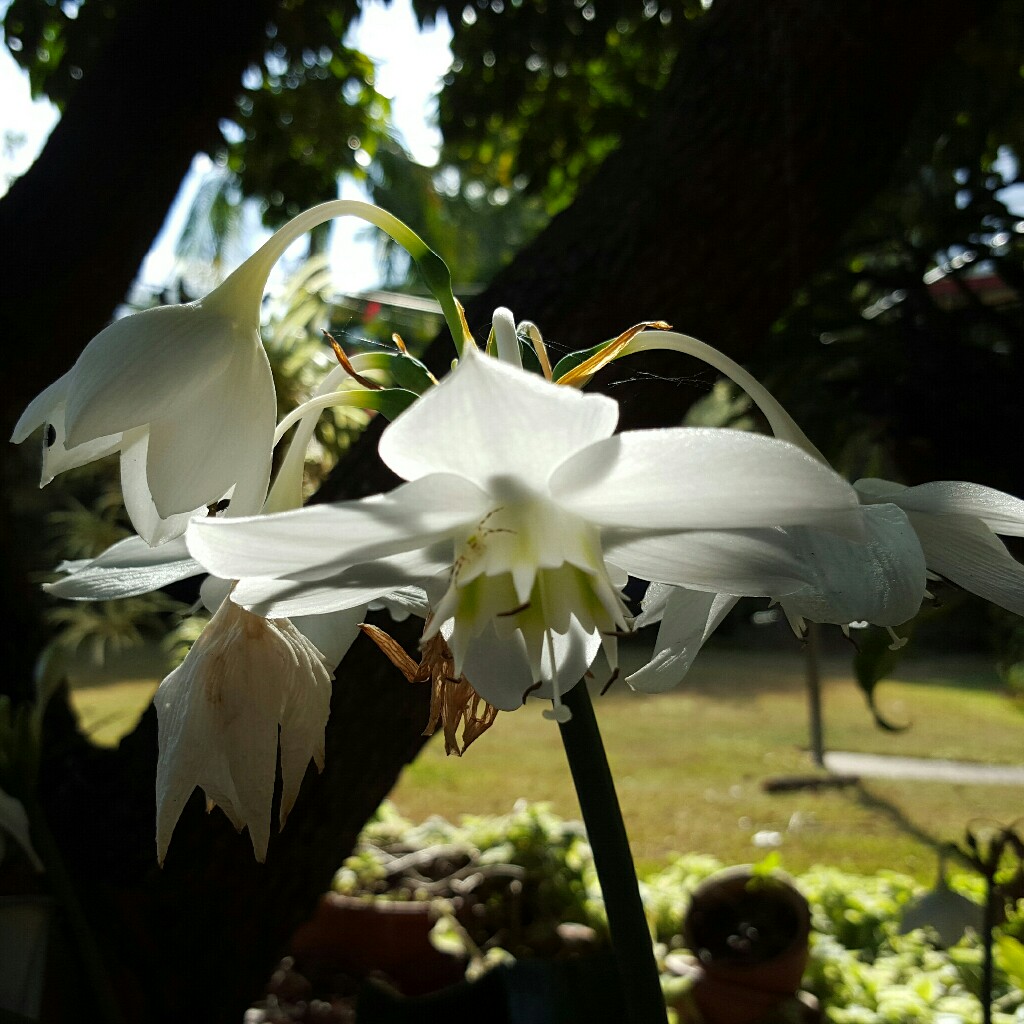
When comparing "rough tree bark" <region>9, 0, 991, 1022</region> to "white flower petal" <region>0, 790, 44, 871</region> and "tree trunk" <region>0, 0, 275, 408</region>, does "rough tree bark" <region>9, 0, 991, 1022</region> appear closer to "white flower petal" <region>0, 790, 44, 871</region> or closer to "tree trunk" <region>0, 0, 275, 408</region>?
"white flower petal" <region>0, 790, 44, 871</region>

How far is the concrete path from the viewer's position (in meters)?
2.35

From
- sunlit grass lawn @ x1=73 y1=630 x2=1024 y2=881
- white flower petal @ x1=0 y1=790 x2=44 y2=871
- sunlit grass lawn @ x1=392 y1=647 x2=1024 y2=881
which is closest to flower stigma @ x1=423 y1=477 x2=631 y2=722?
white flower petal @ x1=0 y1=790 x2=44 y2=871

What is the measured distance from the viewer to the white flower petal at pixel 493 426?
0.27 m

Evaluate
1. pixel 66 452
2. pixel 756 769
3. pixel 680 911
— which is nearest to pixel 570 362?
pixel 66 452

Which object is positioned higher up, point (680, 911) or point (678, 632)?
point (678, 632)

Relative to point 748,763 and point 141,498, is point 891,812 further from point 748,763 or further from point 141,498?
point 141,498

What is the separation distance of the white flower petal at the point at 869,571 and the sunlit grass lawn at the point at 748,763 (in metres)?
1.49

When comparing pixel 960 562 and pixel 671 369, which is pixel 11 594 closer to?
pixel 671 369

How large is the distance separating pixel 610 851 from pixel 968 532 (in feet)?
0.68

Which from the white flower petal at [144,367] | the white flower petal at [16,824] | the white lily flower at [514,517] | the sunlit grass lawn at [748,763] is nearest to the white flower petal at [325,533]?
the white lily flower at [514,517]

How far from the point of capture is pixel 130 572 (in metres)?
0.43

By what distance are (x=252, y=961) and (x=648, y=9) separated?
2057 mm

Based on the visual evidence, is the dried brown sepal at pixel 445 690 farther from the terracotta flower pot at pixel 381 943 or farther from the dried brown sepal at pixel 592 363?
the terracotta flower pot at pixel 381 943

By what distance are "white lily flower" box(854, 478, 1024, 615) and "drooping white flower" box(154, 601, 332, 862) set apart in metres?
0.27
